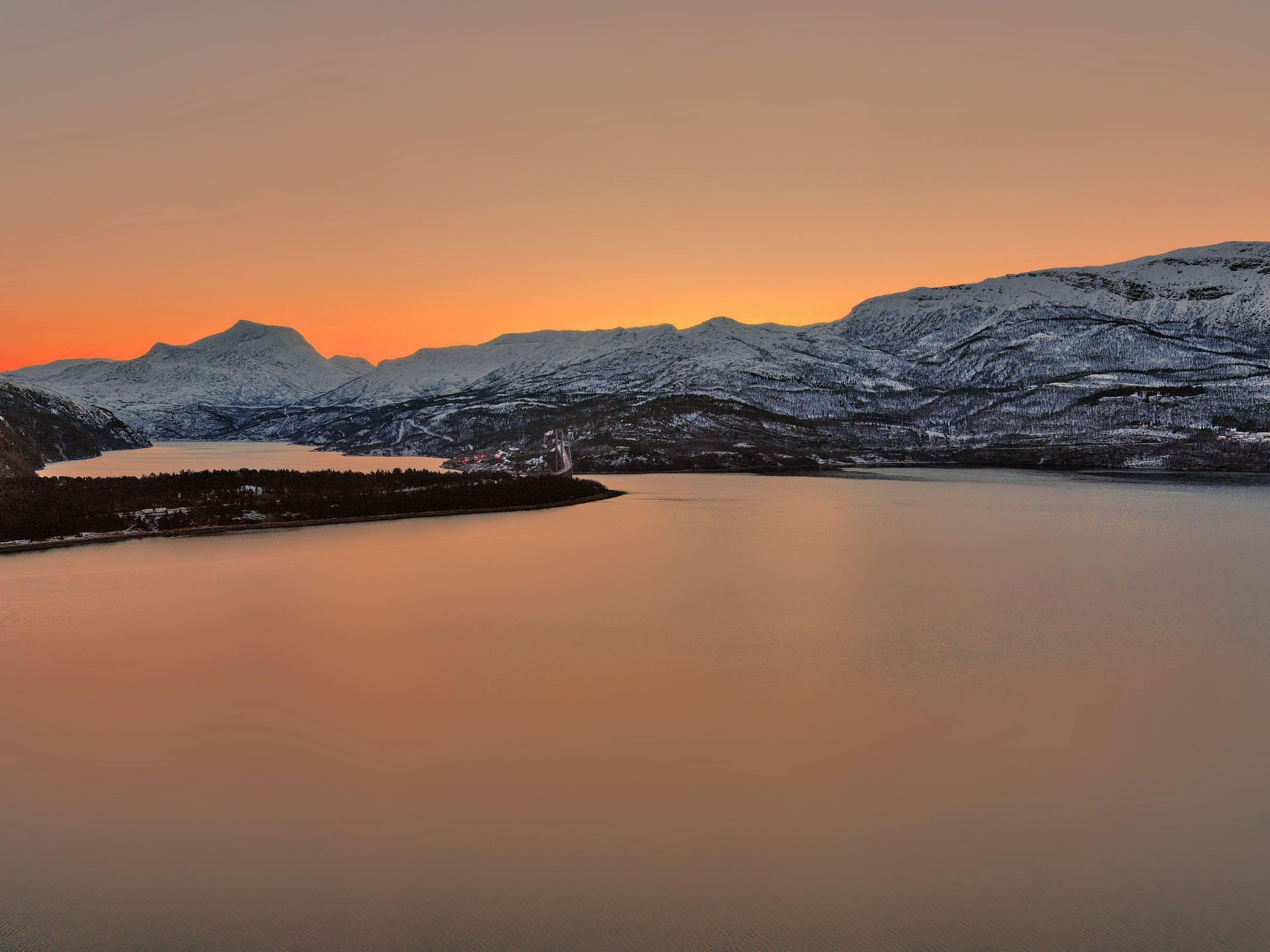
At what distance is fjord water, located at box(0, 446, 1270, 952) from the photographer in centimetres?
1279

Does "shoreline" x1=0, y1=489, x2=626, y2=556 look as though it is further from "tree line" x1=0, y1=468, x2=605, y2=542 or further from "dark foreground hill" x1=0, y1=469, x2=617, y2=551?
"tree line" x1=0, y1=468, x2=605, y2=542

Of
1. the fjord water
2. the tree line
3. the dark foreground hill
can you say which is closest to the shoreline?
the dark foreground hill

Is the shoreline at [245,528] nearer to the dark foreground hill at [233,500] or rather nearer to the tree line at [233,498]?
the dark foreground hill at [233,500]

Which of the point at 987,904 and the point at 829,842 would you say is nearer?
the point at 987,904

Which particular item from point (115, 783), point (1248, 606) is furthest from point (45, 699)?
point (1248, 606)

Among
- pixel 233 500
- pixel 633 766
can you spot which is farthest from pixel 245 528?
pixel 633 766

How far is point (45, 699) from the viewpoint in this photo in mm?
23109

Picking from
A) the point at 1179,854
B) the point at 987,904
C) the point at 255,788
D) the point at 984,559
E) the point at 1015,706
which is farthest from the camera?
the point at 984,559

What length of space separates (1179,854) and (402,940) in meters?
14.0

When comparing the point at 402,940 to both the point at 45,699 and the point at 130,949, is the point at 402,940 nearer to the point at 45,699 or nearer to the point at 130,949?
the point at 130,949

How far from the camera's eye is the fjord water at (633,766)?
12.8 metres

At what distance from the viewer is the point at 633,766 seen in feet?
60.5

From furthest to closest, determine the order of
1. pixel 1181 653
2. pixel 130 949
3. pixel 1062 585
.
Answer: pixel 1062 585, pixel 1181 653, pixel 130 949

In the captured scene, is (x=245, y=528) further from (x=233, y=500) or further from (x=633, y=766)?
(x=633, y=766)
